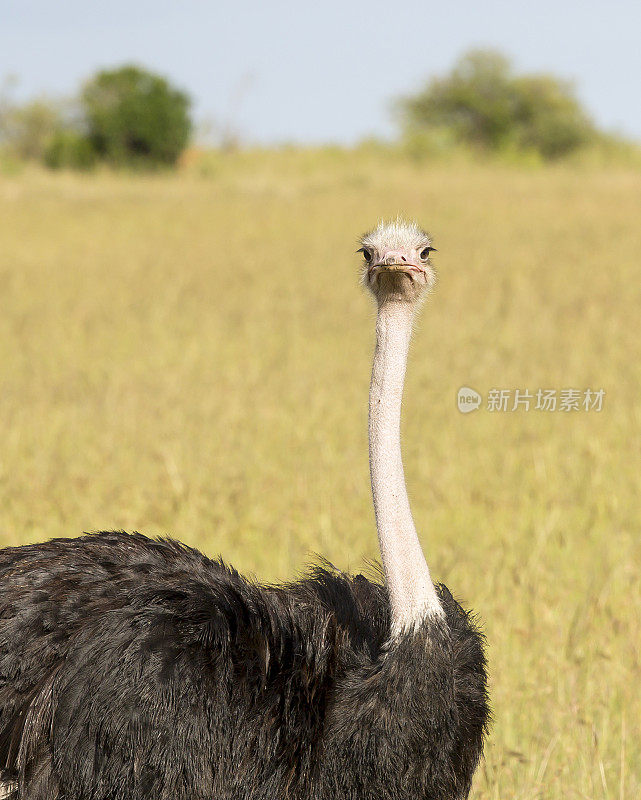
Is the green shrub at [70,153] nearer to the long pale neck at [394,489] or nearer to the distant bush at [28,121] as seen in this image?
the distant bush at [28,121]

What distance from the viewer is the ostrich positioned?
2.52m

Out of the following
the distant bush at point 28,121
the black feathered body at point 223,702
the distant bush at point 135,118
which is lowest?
the black feathered body at point 223,702

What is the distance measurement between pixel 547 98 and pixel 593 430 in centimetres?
4103

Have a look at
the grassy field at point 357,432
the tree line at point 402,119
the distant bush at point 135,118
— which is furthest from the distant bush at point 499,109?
the grassy field at point 357,432

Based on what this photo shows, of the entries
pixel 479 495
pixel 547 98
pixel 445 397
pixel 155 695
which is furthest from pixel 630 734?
pixel 547 98

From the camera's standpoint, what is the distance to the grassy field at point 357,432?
390 centimetres

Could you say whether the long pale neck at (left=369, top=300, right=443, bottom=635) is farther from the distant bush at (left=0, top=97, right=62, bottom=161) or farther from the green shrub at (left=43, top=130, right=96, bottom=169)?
the distant bush at (left=0, top=97, right=62, bottom=161)

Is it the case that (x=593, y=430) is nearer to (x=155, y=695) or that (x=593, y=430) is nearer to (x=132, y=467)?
(x=132, y=467)

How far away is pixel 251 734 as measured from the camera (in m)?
2.56

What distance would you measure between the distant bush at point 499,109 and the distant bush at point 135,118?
14.1 metres

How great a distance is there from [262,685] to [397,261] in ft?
3.40

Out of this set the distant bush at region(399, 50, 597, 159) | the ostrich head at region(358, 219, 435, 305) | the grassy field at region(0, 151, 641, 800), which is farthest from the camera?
the distant bush at region(399, 50, 597, 159)

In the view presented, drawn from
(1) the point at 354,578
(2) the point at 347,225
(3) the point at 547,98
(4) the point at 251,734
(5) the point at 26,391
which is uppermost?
(3) the point at 547,98

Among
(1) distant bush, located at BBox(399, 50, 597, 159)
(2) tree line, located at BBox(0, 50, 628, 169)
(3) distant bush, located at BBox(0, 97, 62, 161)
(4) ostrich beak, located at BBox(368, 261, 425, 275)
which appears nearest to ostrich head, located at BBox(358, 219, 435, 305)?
(4) ostrich beak, located at BBox(368, 261, 425, 275)
